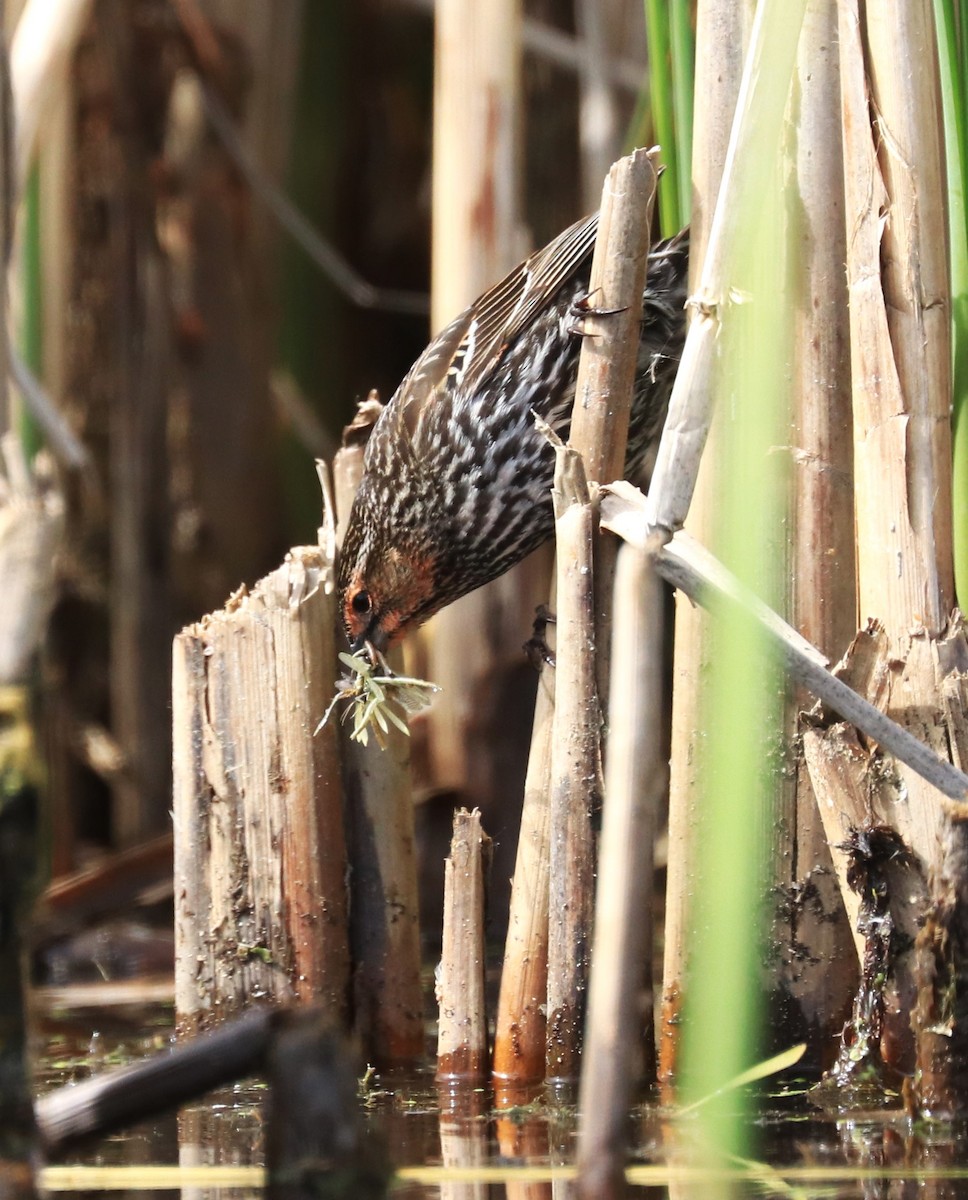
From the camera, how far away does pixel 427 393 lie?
3469 millimetres

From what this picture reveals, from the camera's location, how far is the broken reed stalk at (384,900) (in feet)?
9.41

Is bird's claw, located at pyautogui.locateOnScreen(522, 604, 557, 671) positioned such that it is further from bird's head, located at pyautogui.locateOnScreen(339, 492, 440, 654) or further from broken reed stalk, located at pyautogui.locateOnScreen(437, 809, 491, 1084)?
bird's head, located at pyautogui.locateOnScreen(339, 492, 440, 654)

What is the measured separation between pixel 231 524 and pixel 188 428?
342 millimetres

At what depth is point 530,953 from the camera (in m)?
2.57

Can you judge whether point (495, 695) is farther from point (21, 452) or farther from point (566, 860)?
point (566, 860)

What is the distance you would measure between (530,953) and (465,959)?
11 centimetres

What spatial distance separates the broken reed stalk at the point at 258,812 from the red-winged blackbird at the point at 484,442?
37 centimetres

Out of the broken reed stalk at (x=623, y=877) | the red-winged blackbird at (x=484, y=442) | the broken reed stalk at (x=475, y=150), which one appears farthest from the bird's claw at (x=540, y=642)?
the broken reed stalk at (x=475, y=150)

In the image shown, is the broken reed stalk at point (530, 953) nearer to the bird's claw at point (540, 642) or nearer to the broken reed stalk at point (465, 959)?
the broken reed stalk at point (465, 959)

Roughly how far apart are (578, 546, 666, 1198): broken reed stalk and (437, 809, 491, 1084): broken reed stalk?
892 millimetres

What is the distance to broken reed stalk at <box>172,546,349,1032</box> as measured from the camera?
9.26 feet

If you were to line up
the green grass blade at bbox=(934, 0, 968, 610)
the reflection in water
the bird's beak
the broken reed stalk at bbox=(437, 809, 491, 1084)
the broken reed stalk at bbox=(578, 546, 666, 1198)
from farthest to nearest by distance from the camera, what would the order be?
the bird's beak, the broken reed stalk at bbox=(437, 809, 491, 1084), the green grass blade at bbox=(934, 0, 968, 610), the reflection in water, the broken reed stalk at bbox=(578, 546, 666, 1198)

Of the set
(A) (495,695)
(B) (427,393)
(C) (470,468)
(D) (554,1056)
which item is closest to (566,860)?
(D) (554,1056)

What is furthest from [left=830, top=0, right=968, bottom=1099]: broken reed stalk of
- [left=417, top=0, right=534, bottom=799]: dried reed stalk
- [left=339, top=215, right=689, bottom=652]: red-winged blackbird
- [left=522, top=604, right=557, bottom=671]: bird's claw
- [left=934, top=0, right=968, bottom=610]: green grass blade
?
[left=417, top=0, right=534, bottom=799]: dried reed stalk
